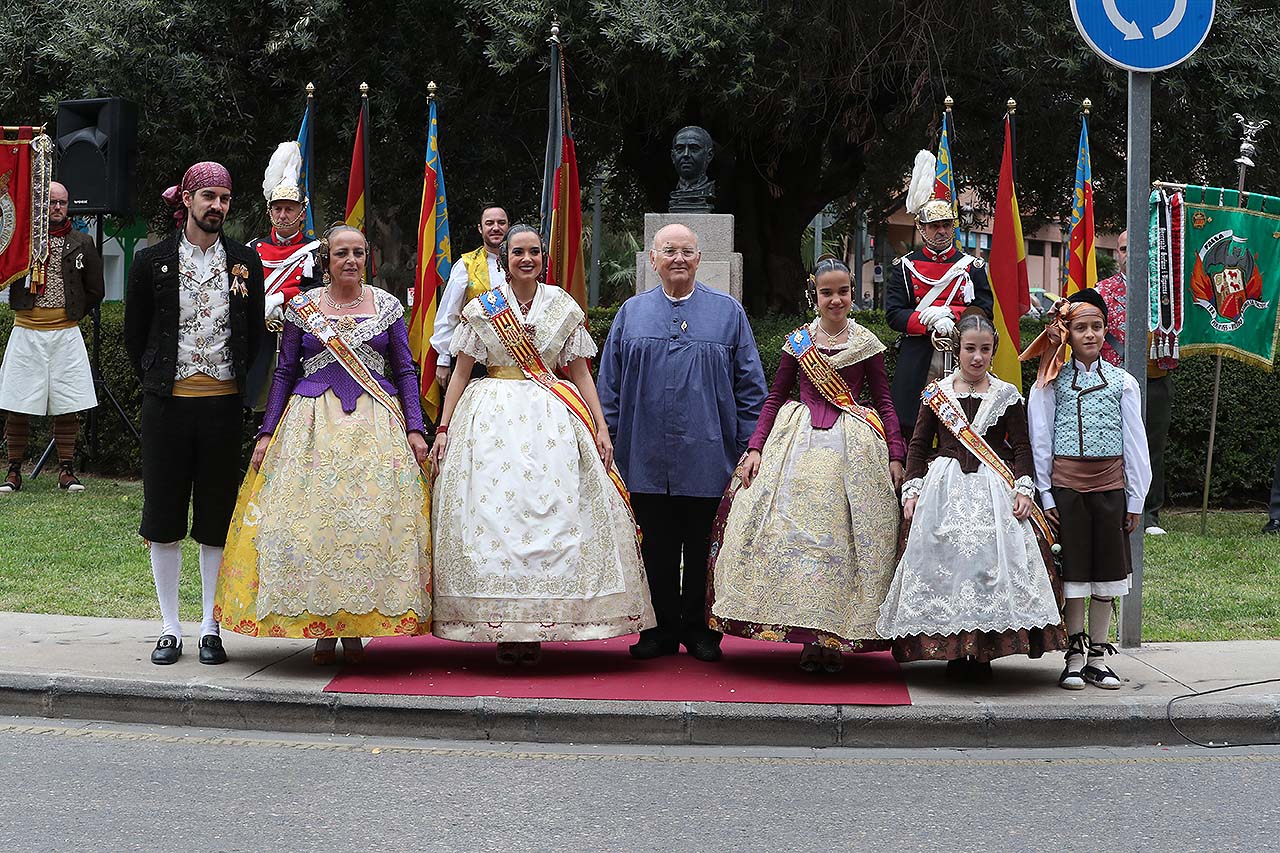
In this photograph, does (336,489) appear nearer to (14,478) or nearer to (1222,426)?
(14,478)

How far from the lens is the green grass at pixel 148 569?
8297 millimetres

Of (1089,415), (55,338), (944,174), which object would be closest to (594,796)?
(1089,415)

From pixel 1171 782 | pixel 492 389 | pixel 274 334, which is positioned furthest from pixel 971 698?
pixel 274 334

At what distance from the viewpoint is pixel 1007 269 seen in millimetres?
11055

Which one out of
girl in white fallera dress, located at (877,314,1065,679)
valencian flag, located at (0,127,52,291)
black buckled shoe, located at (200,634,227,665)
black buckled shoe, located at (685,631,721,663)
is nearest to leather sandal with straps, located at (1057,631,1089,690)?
girl in white fallera dress, located at (877,314,1065,679)

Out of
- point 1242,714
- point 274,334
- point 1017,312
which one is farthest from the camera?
point 1017,312

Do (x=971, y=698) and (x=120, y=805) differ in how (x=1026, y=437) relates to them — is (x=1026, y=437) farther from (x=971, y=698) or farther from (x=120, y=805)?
(x=120, y=805)

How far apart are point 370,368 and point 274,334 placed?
63cm

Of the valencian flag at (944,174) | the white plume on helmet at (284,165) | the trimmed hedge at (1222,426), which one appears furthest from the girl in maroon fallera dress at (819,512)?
the trimmed hedge at (1222,426)

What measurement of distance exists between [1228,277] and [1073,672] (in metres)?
5.40

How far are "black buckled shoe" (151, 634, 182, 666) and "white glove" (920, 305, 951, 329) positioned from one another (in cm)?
405

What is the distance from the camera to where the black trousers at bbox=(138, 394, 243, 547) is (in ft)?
22.4

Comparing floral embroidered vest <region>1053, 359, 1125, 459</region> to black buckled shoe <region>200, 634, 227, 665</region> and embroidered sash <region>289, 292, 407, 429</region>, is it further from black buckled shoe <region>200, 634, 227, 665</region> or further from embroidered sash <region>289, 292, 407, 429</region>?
black buckled shoe <region>200, 634, 227, 665</region>

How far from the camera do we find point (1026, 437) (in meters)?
6.59
